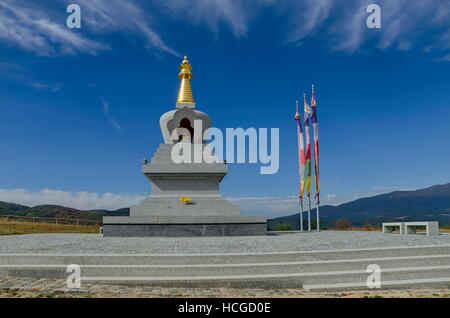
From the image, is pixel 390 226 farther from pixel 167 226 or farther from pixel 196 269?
pixel 196 269

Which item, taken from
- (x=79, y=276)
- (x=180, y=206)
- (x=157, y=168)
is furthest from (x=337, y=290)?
(x=157, y=168)

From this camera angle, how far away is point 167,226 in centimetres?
1475

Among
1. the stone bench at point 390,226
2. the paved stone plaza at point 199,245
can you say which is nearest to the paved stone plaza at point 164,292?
the paved stone plaza at point 199,245

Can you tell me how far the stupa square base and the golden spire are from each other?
28.5ft

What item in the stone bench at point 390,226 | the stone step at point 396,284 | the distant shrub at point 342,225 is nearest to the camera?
the stone step at point 396,284

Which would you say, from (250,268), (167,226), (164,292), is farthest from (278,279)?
(167,226)

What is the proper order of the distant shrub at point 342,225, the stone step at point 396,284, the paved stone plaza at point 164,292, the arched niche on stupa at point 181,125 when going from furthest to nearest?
the distant shrub at point 342,225
the arched niche on stupa at point 181,125
the stone step at point 396,284
the paved stone plaza at point 164,292

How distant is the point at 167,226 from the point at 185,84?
400 inches

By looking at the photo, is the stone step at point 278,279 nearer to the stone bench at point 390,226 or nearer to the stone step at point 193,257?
the stone step at point 193,257

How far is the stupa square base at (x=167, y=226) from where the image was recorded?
14.7 meters

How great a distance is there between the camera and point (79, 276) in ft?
25.7

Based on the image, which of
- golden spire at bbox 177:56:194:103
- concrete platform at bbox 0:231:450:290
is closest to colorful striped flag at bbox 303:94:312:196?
golden spire at bbox 177:56:194:103
